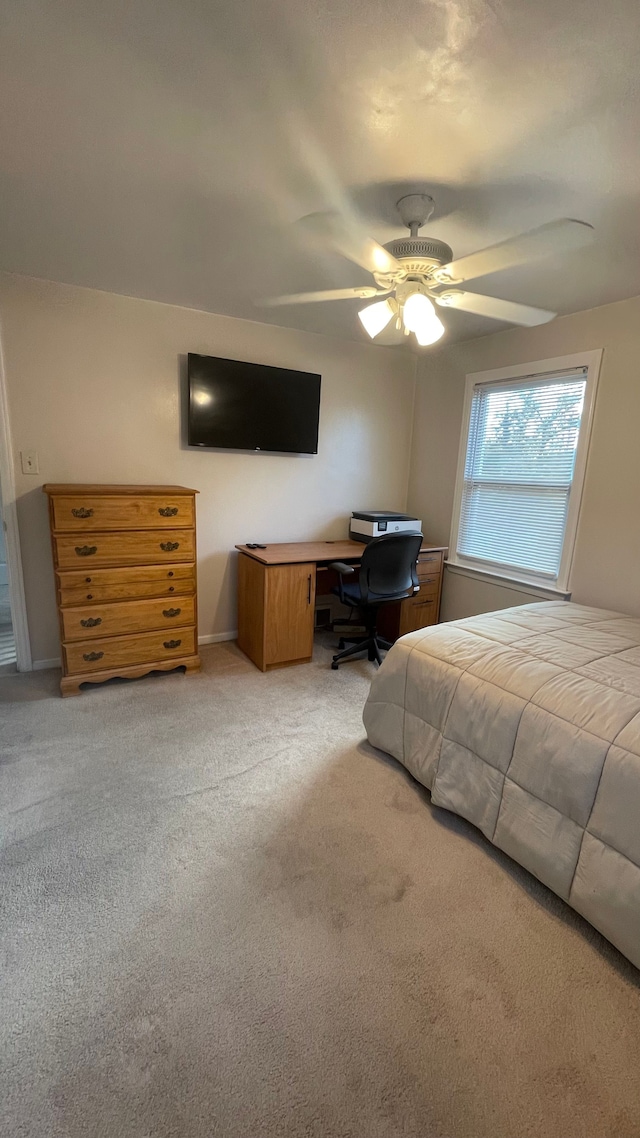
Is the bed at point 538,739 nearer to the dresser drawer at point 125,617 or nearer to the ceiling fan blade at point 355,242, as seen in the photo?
the dresser drawer at point 125,617

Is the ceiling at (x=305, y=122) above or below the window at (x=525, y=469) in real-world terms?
above

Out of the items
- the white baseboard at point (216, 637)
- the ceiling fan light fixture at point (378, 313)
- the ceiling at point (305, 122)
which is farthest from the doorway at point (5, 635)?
the ceiling fan light fixture at point (378, 313)

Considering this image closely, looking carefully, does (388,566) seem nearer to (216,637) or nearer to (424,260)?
(216,637)

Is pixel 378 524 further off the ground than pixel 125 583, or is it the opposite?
pixel 378 524

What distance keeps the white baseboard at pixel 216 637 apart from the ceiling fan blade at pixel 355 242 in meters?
2.64

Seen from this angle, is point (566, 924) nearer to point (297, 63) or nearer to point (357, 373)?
point (297, 63)

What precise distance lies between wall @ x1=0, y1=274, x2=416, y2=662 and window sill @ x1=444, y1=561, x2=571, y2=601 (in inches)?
37.2

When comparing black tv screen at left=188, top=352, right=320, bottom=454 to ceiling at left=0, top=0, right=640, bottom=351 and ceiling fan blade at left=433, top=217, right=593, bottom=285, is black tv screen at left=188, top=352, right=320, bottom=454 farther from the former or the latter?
ceiling fan blade at left=433, top=217, right=593, bottom=285

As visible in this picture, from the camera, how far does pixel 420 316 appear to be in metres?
1.78

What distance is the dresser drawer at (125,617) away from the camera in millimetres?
2645

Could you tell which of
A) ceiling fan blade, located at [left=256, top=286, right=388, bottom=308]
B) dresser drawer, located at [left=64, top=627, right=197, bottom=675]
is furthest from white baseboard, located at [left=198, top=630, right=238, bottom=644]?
ceiling fan blade, located at [left=256, top=286, right=388, bottom=308]

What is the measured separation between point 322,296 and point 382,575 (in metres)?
1.58

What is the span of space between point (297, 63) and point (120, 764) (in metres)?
2.53

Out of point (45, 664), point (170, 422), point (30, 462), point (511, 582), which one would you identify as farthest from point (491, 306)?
point (45, 664)
